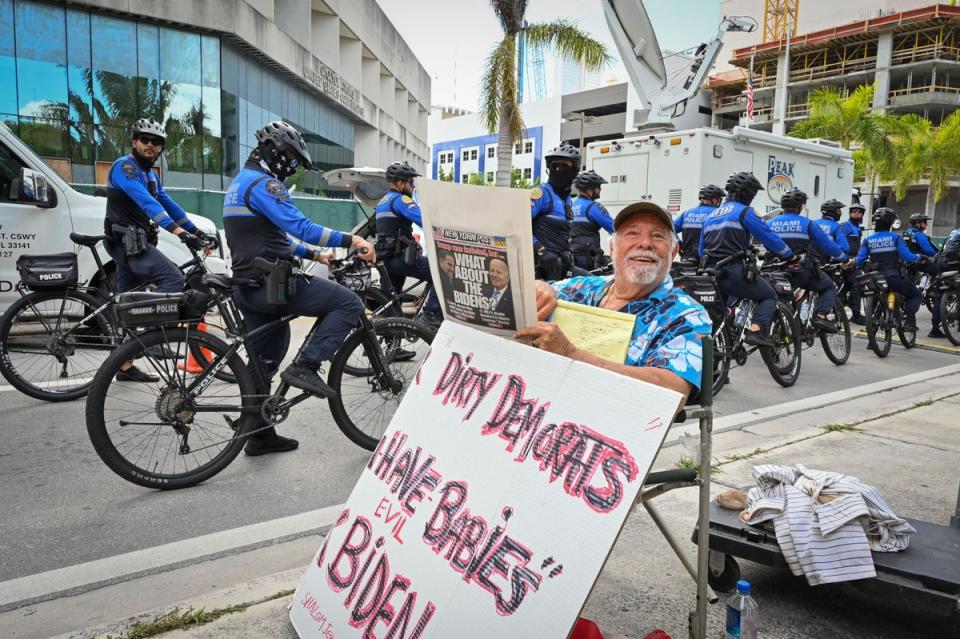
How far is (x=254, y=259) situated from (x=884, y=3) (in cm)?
6496

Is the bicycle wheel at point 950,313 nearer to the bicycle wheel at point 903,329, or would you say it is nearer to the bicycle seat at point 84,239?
the bicycle wheel at point 903,329

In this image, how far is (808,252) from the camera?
8.82 meters

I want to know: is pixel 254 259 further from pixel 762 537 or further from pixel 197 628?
pixel 762 537

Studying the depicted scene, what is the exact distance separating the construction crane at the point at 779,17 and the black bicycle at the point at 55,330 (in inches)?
2573

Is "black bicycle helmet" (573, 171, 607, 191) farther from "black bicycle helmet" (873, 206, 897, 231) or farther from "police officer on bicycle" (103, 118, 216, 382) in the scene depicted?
"black bicycle helmet" (873, 206, 897, 231)

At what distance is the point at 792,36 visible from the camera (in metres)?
60.2

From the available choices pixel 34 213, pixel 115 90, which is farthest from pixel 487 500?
pixel 115 90

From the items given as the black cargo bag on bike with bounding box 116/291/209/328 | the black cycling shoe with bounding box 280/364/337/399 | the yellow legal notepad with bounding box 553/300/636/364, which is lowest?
the black cycling shoe with bounding box 280/364/337/399

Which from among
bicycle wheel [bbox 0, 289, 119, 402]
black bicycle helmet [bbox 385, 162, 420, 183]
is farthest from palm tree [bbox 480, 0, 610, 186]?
bicycle wheel [bbox 0, 289, 119, 402]

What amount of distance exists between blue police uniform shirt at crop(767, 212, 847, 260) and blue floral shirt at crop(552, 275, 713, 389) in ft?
21.7

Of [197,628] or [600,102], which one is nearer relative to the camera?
[197,628]

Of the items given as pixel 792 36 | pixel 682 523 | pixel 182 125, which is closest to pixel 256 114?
pixel 182 125

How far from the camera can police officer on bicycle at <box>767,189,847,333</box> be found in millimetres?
8547

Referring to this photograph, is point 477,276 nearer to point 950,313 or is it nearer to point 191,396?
point 191,396
